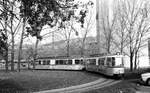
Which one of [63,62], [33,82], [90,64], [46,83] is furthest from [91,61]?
[33,82]

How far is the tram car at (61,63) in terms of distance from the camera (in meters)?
34.1

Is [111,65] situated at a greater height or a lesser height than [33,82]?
greater

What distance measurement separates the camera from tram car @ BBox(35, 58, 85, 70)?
34.1 meters

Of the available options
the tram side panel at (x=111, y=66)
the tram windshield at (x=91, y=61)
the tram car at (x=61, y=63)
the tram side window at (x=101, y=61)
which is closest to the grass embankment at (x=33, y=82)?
the tram side panel at (x=111, y=66)

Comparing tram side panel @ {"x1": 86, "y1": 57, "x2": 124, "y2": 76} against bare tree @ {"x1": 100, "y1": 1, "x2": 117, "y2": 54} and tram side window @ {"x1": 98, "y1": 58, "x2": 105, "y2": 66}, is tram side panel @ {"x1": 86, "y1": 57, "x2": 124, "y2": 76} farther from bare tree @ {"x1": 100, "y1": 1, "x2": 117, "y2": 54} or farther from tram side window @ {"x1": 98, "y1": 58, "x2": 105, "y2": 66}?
bare tree @ {"x1": 100, "y1": 1, "x2": 117, "y2": 54}

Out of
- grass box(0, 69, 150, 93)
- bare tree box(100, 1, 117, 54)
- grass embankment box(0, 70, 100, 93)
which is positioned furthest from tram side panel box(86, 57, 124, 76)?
bare tree box(100, 1, 117, 54)

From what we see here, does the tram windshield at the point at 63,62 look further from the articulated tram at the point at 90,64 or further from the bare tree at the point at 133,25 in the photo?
the bare tree at the point at 133,25

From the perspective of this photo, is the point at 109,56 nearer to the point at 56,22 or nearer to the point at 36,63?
the point at 56,22

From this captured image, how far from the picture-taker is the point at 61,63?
119ft

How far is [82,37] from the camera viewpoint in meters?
48.0

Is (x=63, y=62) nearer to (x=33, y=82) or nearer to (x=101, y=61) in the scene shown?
(x=101, y=61)

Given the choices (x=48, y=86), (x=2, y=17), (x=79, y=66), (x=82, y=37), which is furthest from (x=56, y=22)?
(x=82, y=37)

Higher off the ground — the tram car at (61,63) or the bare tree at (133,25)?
the bare tree at (133,25)

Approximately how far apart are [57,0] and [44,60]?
32.8 metres
